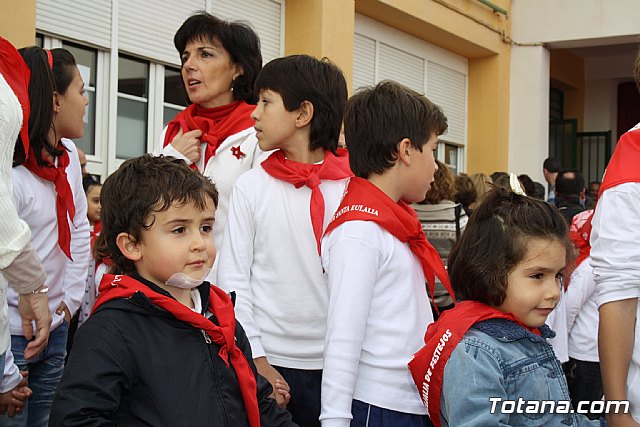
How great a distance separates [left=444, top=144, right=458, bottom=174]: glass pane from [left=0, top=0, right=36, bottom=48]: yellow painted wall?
7.38m

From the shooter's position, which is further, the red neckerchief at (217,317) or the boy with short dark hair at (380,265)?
the boy with short dark hair at (380,265)

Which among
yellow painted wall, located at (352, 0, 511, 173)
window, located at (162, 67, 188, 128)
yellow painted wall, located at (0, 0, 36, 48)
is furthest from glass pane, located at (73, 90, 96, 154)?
yellow painted wall, located at (352, 0, 511, 173)

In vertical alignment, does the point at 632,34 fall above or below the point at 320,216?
above

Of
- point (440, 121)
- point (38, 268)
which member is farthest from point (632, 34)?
point (38, 268)

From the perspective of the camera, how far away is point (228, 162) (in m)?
3.06

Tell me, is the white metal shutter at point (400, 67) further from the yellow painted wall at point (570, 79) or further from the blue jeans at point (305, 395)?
the blue jeans at point (305, 395)

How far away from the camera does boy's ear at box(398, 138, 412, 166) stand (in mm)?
2498

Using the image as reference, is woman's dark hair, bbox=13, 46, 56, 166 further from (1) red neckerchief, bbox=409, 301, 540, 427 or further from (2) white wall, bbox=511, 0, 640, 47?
(2) white wall, bbox=511, 0, 640, 47

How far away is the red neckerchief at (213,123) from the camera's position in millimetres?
3102

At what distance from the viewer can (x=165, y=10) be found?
6988 millimetres

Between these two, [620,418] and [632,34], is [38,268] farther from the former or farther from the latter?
[632,34]

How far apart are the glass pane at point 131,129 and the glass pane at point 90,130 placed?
0.97 feet

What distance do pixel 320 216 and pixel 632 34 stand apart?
397 inches

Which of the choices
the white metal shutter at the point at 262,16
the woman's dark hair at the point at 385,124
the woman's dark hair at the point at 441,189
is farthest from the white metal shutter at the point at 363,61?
the woman's dark hair at the point at 385,124
